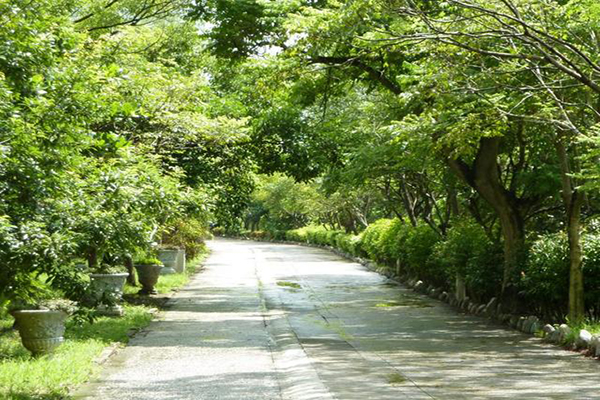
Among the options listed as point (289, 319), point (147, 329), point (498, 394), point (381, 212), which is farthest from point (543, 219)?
point (381, 212)

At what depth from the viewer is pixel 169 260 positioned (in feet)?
88.6

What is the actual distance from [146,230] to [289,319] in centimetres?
737

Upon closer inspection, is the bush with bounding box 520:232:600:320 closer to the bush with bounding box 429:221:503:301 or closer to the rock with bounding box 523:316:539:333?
the rock with bounding box 523:316:539:333

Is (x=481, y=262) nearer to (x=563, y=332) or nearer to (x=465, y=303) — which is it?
(x=465, y=303)

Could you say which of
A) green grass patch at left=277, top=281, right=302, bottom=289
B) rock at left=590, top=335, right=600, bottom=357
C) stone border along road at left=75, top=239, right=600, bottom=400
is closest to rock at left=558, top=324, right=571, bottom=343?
stone border along road at left=75, top=239, right=600, bottom=400

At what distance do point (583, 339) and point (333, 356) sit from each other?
377cm

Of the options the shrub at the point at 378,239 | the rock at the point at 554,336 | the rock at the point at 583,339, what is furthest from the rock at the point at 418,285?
the rock at the point at 583,339

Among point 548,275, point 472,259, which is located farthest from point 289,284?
point 548,275

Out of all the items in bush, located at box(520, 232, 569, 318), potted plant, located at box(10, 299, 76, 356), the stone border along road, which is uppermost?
bush, located at box(520, 232, 569, 318)

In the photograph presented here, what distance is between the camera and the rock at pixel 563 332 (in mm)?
12531

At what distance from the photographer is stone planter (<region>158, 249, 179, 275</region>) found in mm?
26672

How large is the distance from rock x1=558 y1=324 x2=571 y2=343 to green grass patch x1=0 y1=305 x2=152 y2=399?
276 inches

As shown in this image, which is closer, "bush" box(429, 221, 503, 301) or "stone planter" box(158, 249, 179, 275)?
"bush" box(429, 221, 503, 301)

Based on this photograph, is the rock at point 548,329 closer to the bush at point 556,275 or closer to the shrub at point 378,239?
the bush at point 556,275
